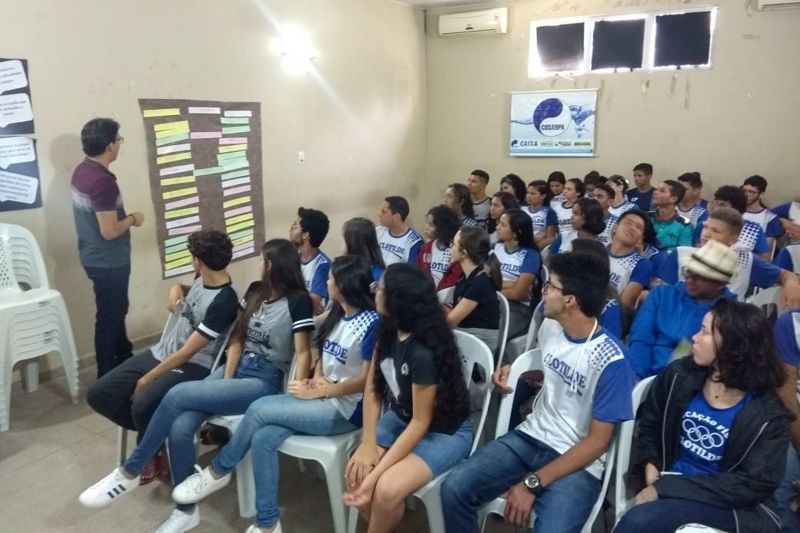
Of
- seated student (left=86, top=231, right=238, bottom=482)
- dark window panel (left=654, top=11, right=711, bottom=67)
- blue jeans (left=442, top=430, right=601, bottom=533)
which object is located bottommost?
blue jeans (left=442, top=430, right=601, bottom=533)

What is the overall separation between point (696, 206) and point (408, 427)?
4.06 metres

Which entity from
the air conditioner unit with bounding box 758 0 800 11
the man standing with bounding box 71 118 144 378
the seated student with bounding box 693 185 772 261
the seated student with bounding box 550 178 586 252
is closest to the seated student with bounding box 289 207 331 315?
the man standing with bounding box 71 118 144 378

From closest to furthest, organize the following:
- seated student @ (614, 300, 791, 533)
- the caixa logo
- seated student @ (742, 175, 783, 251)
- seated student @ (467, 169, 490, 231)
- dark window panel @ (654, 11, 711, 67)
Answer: seated student @ (614, 300, 791, 533) < seated student @ (742, 175, 783, 251) < seated student @ (467, 169, 490, 231) < dark window panel @ (654, 11, 711, 67) < the caixa logo

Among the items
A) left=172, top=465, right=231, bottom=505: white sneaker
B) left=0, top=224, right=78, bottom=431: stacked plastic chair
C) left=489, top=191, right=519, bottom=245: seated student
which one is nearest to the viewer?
left=172, top=465, right=231, bottom=505: white sneaker

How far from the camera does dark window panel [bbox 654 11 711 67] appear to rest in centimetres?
552

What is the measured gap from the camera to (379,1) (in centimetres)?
589

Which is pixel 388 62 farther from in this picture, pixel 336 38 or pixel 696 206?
pixel 696 206

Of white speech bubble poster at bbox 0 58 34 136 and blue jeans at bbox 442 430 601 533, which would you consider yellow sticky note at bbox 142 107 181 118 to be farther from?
blue jeans at bbox 442 430 601 533

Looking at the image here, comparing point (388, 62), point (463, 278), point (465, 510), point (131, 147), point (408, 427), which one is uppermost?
point (388, 62)

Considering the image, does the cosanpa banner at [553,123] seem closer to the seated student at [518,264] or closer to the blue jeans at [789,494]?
the seated student at [518,264]

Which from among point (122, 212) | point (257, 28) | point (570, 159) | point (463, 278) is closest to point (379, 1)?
point (257, 28)

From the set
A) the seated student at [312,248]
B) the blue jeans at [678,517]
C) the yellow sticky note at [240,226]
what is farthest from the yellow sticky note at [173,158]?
the blue jeans at [678,517]

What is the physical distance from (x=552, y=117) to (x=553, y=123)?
63 mm

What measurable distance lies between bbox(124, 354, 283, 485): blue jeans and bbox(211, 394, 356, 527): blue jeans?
0.14 meters
